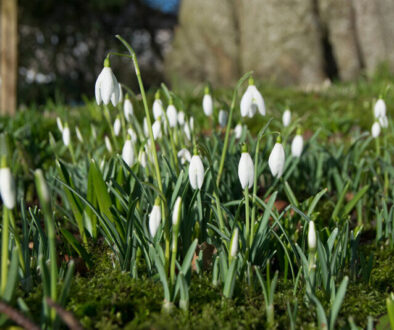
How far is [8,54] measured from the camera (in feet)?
18.0

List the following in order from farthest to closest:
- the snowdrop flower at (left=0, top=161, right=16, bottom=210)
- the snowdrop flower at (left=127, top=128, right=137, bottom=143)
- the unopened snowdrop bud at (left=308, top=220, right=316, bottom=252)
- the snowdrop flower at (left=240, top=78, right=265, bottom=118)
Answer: the snowdrop flower at (left=127, top=128, right=137, bottom=143), the snowdrop flower at (left=240, top=78, right=265, bottom=118), the unopened snowdrop bud at (left=308, top=220, right=316, bottom=252), the snowdrop flower at (left=0, top=161, right=16, bottom=210)

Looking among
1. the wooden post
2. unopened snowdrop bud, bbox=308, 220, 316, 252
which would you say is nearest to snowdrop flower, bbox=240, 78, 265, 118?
unopened snowdrop bud, bbox=308, 220, 316, 252

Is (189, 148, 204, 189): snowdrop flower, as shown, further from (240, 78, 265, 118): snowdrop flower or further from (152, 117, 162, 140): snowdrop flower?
(152, 117, 162, 140): snowdrop flower

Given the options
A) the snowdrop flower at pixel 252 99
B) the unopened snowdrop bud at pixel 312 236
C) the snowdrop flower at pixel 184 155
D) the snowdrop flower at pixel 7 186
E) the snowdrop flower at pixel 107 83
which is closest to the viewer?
the snowdrop flower at pixel 7 186

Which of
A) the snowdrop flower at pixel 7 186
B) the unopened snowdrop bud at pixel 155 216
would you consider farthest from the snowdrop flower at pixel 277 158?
the snowdrop flower at pixel 7 186

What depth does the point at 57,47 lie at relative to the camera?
9023 millimetres

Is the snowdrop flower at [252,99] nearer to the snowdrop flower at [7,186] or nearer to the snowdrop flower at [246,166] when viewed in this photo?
the snowdrop flower at [246,166]

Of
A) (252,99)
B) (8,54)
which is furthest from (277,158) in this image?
(8,54)

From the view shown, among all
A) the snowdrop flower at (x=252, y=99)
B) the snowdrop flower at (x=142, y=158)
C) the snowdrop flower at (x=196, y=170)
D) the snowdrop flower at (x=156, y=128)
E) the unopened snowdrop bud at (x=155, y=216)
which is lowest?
the unopened snowdrop bud at (x=155, y=216)

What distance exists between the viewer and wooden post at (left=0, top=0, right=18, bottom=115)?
547 cm

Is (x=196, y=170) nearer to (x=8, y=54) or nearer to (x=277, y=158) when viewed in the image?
(x=277, y=158)

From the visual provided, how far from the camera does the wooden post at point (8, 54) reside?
18.0ft

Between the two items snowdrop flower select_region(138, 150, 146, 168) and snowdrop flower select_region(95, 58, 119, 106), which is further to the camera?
snowdrop flower select_region(138, 150, 146, 168)

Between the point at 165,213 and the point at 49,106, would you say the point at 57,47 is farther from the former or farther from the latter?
the point at 165,213
